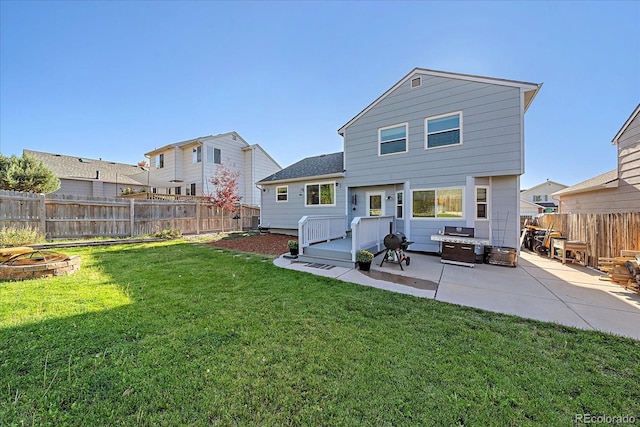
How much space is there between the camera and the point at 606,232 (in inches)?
267

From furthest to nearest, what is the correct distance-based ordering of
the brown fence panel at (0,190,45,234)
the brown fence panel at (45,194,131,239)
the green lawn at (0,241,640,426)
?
the brown fence panel at (45,194,131,239), the brown fence panel at (0,190,45,234), the green lawn at (0,241,640,426)

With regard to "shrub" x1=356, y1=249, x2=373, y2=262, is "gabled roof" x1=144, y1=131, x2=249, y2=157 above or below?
above

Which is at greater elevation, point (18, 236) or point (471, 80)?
point (471, 80)

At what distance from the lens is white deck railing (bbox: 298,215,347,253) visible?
7.52 metres

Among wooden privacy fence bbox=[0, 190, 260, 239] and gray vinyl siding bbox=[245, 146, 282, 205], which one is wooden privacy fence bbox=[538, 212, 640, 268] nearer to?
wooden privacy fence bbox=[0, 190, 260, 239]

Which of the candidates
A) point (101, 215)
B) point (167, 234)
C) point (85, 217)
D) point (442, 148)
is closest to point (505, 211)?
point (442, 148)

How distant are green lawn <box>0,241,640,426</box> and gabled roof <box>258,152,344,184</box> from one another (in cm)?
777

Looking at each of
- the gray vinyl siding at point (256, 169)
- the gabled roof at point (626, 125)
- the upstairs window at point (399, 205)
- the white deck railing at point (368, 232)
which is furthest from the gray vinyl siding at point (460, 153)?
the gray vinyl siding at point (256, 169)

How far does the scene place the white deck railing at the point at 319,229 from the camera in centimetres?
752

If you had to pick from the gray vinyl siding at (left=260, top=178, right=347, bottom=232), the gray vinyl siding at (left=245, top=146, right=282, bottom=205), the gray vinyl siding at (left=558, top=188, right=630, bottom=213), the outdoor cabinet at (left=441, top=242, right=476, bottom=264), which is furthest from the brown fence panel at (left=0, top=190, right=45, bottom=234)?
the gray vinyl siding at (left=558, top=188, right=630, bottom=213)

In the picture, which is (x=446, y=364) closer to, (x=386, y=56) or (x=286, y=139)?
(x=386, y=56)

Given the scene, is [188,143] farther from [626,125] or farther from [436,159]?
[626,125]

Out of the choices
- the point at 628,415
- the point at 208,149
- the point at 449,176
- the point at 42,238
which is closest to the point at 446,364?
the point at 628,415

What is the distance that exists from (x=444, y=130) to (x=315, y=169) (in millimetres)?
5956
